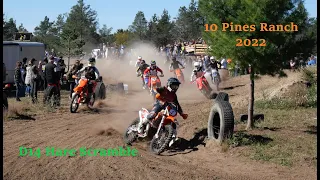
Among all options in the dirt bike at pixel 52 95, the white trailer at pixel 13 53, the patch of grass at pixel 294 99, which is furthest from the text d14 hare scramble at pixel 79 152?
the white trailer at pixel 13 53

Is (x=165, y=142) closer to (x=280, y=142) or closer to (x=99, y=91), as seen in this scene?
(x=280, y=142)

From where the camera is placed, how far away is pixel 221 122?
9672 mm

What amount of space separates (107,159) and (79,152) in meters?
0.78

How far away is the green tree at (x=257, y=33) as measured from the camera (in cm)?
993

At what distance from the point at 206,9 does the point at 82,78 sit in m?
5.57

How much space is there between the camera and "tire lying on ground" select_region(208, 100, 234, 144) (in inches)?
377

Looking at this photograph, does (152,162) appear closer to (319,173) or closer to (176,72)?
(319,173)

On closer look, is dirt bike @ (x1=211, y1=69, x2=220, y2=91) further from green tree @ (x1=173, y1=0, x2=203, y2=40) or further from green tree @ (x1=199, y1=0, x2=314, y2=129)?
green tree @ (x1=173, y1=0, x2=203, y2=40)

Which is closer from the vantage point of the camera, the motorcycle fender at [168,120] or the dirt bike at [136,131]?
the motorcycle fender at [168,120]

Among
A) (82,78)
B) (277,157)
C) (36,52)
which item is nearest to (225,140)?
(277,157)

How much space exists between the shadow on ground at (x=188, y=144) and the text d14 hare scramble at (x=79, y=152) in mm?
947

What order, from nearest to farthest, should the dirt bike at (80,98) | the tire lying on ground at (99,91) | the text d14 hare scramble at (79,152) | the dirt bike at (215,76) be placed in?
1. the text d14 hare scramble at (79,152)
2. the dirt bike at (80,98)
3. the tire lying on ground at (99,91)
4. the dirt bike at (215,76)

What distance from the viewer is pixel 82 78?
Answer: 1439 cm

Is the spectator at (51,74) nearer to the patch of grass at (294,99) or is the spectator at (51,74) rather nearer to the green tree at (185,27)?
the patch of grass at (294,99)
